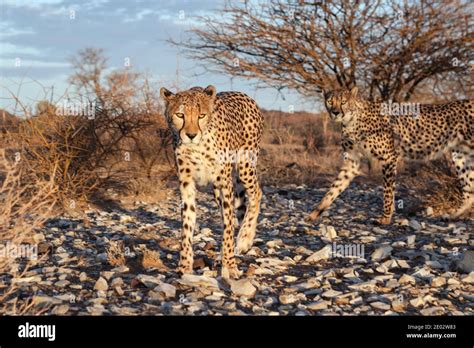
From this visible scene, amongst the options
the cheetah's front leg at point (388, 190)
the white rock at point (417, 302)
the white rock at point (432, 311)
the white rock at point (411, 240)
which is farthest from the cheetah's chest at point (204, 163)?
the cheetah's front leg at point (388, 190)

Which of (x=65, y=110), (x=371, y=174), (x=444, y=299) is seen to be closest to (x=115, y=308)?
(x=444, y=299)

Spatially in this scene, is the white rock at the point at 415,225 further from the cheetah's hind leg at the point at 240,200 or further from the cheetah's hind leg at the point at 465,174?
the cheetah's hind leg at the point at 240,200

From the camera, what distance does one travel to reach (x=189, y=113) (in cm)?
529

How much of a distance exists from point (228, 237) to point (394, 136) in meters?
3.95

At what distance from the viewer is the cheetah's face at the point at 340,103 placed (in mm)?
8297

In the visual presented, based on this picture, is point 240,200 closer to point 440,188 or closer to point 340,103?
point 340,103

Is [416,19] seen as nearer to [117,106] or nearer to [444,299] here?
[117,106]

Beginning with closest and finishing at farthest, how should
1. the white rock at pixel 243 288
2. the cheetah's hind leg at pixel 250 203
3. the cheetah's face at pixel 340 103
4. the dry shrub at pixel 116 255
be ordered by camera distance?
the white rock at pixel 243 288 < the dry shrub at pixel 116 255 < the cheetah's hind leg at pixel 250 203 < the cheetah's face at pixel 340 103

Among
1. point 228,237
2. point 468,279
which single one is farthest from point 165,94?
point 468,279

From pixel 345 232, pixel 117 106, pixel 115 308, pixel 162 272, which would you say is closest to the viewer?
pixel 115 308

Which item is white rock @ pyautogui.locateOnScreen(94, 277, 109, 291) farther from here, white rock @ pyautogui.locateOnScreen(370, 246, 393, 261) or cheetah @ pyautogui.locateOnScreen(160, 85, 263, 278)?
white rock @ pyautogui.locateOnScreen(370, 246, 393, 261)

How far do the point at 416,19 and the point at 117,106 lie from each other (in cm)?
627

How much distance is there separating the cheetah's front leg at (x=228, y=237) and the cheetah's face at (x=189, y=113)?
56 centimetres

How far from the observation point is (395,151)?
8.68m
